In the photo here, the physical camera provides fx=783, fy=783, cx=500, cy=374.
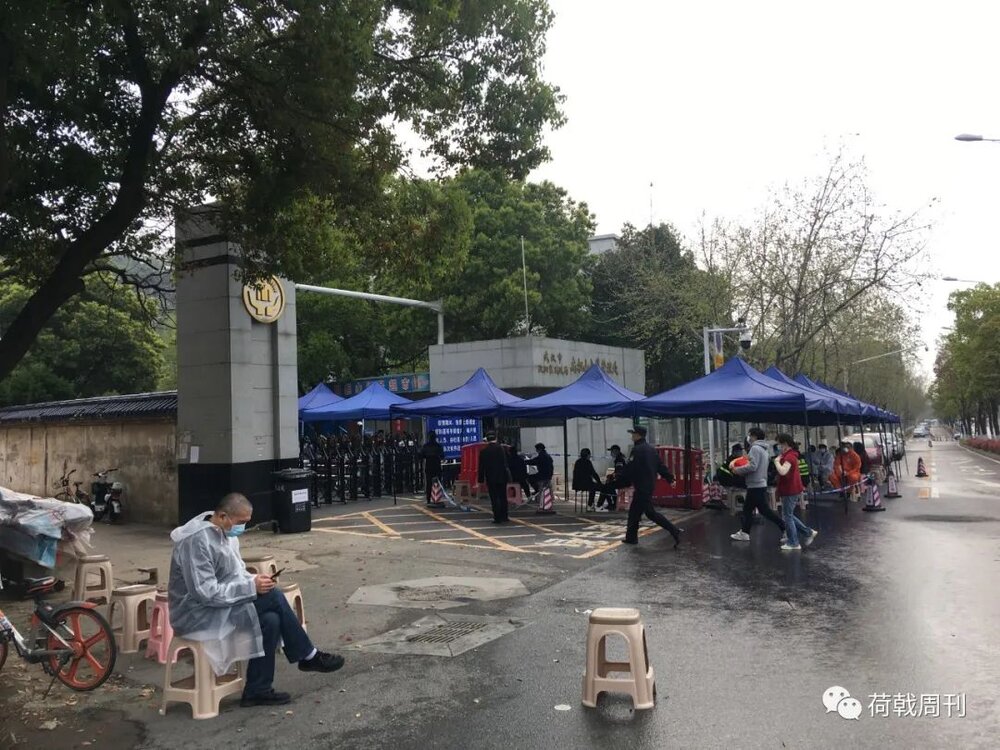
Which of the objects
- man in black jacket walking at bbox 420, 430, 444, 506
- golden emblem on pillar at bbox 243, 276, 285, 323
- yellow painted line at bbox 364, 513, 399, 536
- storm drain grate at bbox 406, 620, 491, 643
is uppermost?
golden emblem on pillar at bbox 243, 276, 285, 323

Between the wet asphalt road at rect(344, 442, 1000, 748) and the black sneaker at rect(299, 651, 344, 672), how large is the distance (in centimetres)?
49

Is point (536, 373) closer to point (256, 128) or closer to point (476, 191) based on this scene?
point (476, 191)

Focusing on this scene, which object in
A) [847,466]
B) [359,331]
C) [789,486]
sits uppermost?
[359,331]

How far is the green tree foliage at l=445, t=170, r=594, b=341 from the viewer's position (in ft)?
102

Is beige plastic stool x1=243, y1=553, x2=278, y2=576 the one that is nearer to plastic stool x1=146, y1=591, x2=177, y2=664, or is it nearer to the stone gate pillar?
plastic stool x1=146, y1=591, x2=177, y2=664

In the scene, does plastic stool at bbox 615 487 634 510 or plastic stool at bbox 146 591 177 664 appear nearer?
plastic stool at bbox 146 591 177 664

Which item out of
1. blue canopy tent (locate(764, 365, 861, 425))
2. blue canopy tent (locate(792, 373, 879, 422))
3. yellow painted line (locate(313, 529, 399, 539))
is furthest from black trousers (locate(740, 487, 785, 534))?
blue canopy tent (locate(792, 373, 879, 422))

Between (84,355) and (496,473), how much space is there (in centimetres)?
2555

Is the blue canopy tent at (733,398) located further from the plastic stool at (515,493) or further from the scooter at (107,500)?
the scooter at (107,500)

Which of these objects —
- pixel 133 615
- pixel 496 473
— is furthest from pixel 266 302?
pixel 133 615

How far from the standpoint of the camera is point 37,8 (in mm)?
6539

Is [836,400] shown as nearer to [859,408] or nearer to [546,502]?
[859,408]

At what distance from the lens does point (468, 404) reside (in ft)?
56.7

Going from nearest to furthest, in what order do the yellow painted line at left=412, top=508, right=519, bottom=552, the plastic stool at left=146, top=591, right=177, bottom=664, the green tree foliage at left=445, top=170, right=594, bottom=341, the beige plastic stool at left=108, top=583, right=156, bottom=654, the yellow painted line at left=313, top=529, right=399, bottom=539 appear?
1. the plastic stool at left=146, top=591, right=177, bottom=664
2. the beige plastic stool at left=108, top=583, right=156, bottom=654
3. the yellow painted line at left=412, top=508, right=519, bottom=552
4. the yellow painted line at left=313, top=529, right=399, bottom=539
5. the green tree foliage at left=445, top=170, right=594, bottom=341
